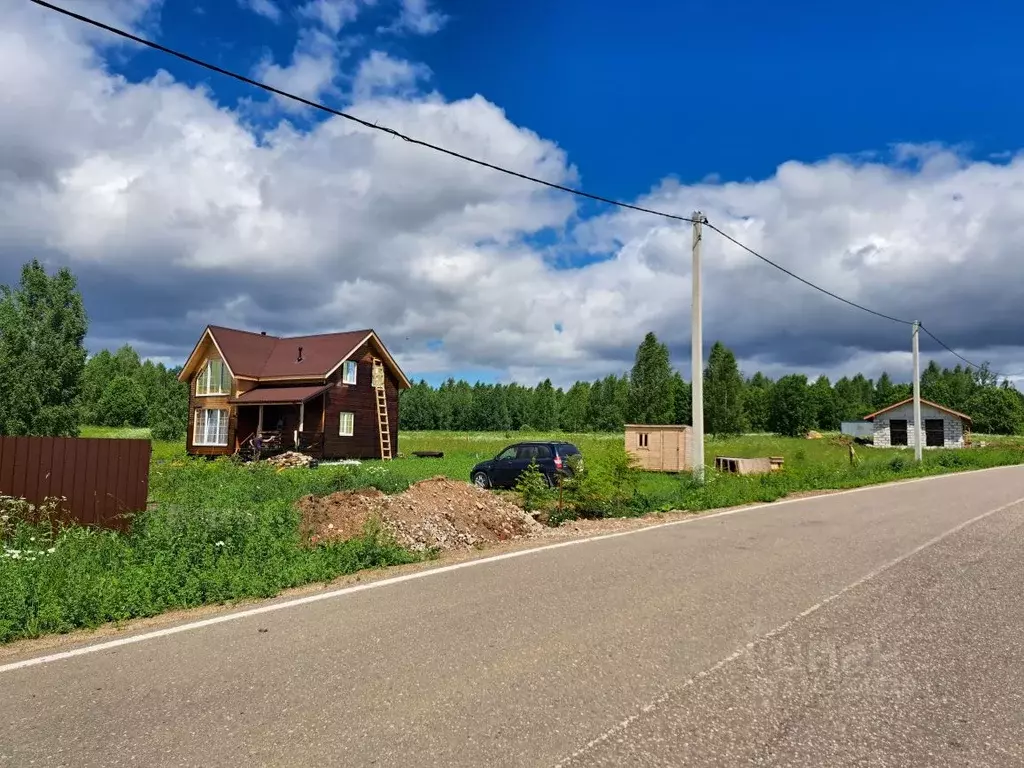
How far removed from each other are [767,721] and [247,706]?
3.17 m

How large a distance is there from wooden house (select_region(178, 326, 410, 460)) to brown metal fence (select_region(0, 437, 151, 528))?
25.7 metres

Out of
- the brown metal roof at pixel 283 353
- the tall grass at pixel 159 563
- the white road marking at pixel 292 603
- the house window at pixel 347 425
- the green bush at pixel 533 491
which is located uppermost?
the brown metal roof at pixel 283 353

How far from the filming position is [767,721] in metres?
4.12

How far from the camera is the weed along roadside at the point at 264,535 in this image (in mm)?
6816

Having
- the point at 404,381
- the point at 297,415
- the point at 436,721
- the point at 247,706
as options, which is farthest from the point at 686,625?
the point at 404,381

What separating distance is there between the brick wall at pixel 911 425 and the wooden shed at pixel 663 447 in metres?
42.4

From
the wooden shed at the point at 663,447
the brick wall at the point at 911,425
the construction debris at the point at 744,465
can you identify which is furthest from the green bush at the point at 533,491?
the brick wall at the point at 911,425

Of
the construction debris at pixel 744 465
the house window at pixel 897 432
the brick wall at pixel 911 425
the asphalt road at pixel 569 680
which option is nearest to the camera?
the asphalt road at pixel 569 680

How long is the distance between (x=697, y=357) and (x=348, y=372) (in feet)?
81.0

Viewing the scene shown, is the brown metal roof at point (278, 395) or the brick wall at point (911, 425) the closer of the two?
the brown metal roof at point (278, 395)

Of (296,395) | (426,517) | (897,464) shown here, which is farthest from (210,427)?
(897,464)

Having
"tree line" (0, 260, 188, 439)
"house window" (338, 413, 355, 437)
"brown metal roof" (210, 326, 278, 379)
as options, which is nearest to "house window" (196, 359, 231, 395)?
"brown metal roof" (210, 326, 278, 379)

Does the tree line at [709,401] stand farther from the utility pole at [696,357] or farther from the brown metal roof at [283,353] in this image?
the utility pole at [696,357]

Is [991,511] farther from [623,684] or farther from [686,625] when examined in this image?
[623,684]
